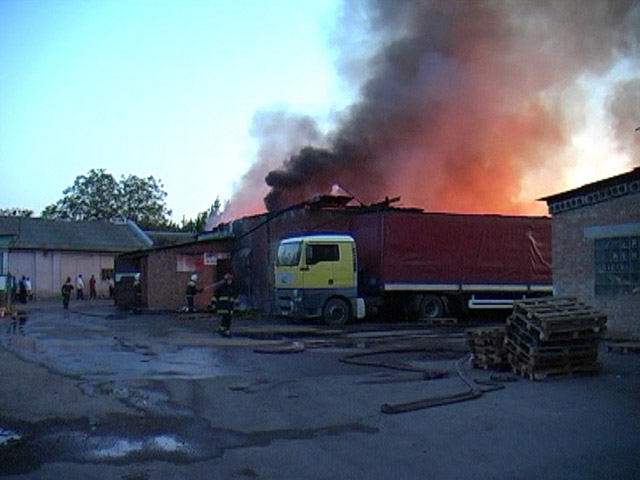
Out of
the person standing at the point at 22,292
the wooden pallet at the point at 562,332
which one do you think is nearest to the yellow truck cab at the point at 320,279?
the wooden pallet at the point at 562,332

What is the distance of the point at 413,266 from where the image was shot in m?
23.7

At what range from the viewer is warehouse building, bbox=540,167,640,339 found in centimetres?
1576

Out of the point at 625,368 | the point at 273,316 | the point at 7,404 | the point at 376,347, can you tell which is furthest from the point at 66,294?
the point at 625,368

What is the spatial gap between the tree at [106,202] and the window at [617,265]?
62.8 metres

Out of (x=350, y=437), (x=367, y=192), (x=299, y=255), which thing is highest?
(x=367, y=192)

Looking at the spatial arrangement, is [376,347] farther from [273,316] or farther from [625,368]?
[273,316]

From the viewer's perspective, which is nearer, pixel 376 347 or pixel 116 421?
pixel 116 421

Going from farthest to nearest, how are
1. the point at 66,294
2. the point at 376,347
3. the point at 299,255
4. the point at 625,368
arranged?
the point at 66,294
the point at 299,255
the point at 376,347
the point at 625,368

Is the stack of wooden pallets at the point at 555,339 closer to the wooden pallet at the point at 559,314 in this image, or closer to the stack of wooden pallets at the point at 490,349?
the wooden pallet at the point at 559,314

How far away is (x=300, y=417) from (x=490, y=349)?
14.5 ft

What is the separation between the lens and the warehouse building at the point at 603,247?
15758mm

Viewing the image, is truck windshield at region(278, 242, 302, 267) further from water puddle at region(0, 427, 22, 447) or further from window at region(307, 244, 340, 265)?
water puddle at region(0, 427, 22, 447)

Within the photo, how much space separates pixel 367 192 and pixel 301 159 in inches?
133

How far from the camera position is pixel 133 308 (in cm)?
2933
